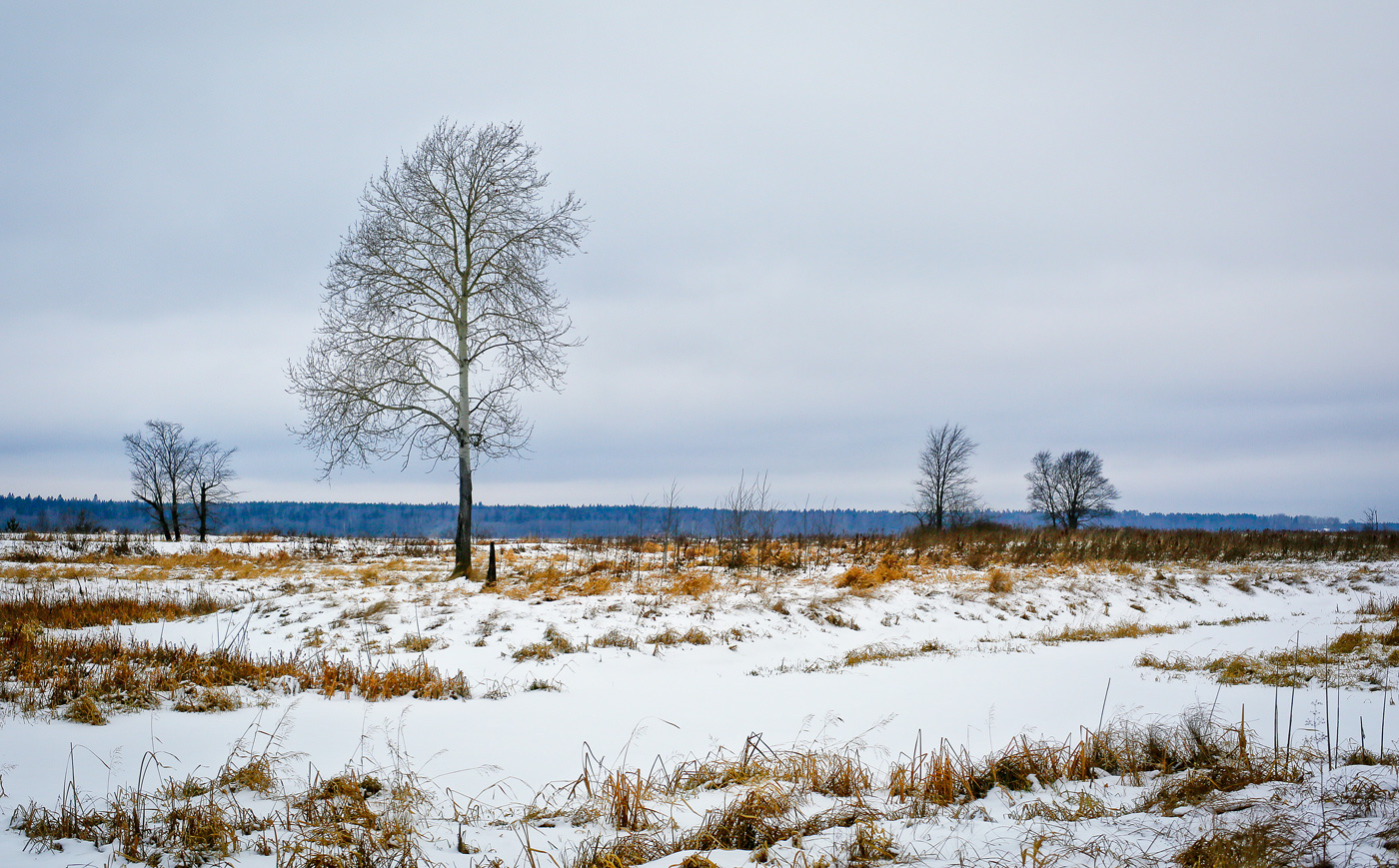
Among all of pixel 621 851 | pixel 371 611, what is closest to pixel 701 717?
pixel 621 851

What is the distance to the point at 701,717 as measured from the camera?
22.6 ft

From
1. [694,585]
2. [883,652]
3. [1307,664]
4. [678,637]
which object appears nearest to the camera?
[1307,664]

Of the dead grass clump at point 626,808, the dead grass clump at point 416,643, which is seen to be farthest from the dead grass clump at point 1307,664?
the dead grass clump at point 416,643

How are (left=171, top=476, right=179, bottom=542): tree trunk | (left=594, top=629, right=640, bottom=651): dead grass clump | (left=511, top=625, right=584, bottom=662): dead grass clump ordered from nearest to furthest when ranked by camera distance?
(left=511, top=625, right=584, bottom=662): dead grass clump → (left=594, top=629, right=640, bottom=651): dead grass clump → (left=171, top=476, right=179, bottom=542): tree trunk

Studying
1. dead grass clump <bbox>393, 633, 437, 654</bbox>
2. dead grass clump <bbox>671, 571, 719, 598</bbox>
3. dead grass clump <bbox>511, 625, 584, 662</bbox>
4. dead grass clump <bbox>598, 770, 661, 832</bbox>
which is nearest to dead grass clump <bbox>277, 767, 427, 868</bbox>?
dead grass clump <bbox>598, 770, 661, 832</bbox>

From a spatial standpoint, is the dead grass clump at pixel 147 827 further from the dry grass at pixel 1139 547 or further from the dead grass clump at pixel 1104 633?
the dry grass at pixel 1139 547

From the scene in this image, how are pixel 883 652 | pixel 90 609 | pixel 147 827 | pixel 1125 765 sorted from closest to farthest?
1. pixel 147 827
2. pixel 1125 765
3. pixel 883 652
4. pixel 90 609

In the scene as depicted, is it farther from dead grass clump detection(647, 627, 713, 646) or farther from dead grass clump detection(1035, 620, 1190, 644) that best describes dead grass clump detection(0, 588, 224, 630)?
dead grass clump detection(1035, 620, 1190, 644)

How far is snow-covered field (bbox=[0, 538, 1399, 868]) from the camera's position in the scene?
344cm

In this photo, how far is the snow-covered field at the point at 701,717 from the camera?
3439 millimetres

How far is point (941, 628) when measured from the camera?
13188 mm

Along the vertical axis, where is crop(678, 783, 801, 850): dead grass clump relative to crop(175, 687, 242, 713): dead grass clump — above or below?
above

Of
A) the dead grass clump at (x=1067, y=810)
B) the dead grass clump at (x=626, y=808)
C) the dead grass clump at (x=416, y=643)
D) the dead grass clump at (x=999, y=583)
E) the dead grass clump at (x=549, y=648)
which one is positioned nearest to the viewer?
the dead grass clump at (x=1067, y=810)

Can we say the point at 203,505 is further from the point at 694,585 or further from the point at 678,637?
the point at 678,637
